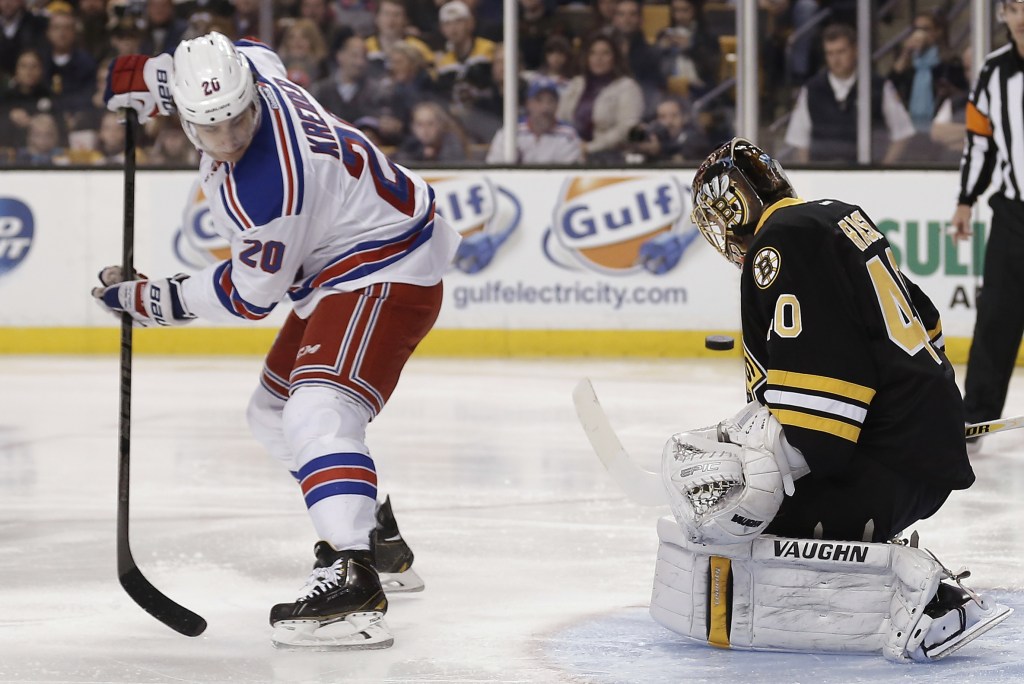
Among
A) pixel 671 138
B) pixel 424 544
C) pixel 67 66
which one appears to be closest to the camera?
pixel 424 544

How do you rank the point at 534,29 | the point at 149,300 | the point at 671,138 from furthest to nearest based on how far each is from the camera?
the point at 534,29 < the point at 671,138 < the point at 149,300

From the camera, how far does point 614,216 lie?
26.9 feet

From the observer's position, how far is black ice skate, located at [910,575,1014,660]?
2.68 meters

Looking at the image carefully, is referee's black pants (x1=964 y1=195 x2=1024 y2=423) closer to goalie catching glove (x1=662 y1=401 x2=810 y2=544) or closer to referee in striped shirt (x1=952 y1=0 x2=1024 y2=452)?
referee in striped shirt (x1=952 y1=0 x2=1024 y2=452)

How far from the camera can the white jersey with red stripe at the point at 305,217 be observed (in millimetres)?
2904

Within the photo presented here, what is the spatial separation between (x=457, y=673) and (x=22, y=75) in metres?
7.15

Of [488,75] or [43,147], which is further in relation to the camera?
[43,147]

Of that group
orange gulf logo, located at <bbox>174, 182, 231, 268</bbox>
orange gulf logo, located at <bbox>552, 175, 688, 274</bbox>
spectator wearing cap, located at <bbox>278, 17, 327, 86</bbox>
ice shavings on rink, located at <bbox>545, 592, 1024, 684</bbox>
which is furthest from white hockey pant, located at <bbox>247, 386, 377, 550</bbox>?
spectator wearing cap, located at <bbox>278, 17, 327, 86</bbox>

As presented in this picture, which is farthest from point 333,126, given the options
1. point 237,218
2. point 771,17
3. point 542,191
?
point 771,17

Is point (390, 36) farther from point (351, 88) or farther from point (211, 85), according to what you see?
point (211, 85)

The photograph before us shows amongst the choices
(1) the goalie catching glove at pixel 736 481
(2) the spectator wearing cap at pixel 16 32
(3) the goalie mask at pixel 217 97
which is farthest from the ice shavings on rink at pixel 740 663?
(2) the spectator wearing cap at pixel 16 32

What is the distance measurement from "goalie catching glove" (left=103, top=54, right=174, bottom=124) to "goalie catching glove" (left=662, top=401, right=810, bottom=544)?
4.46ft

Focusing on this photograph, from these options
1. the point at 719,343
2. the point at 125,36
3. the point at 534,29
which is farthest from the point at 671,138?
the point at 719,343

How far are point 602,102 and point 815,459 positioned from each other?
620 cm
